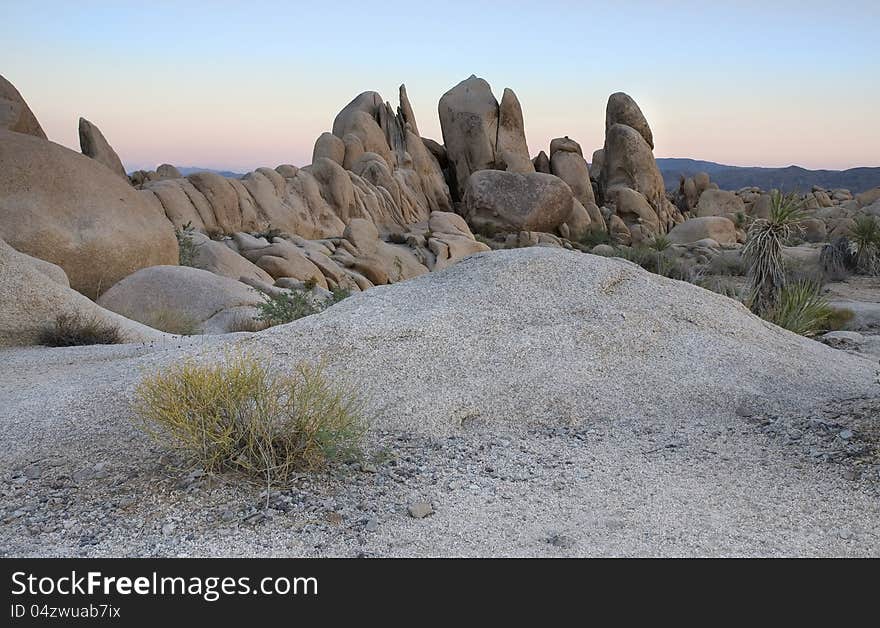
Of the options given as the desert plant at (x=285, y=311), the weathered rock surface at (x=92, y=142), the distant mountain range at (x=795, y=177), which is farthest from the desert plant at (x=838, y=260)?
the distant mountain range at (x=795, y=177)

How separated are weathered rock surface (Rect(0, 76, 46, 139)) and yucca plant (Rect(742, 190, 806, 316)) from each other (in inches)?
553

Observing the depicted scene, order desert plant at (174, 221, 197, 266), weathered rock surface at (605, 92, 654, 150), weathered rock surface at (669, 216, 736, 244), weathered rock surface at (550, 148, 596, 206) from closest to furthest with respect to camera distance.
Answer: desert plant at (174, 221, 197, 266) < weathered rock surface at (669, 216, 736, 244) < weathered rock surface at (550, 148, 596, 206) < weathered rock surface at (605, 92, 654, 150)

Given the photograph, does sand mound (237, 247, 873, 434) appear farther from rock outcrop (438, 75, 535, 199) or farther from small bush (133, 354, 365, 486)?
rock outcrop (438, 75, 535, 199)

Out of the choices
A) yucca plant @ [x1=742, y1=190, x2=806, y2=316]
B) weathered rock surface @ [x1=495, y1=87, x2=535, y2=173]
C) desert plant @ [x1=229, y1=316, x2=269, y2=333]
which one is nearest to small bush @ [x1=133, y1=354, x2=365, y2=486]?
desert plant @ [x1=229, y1=316, x2=269, y2=333]

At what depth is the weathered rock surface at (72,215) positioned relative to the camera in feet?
41.8

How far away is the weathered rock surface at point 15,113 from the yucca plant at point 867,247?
66.1 ft

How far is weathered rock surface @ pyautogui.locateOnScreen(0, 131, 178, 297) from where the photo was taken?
41.8ft

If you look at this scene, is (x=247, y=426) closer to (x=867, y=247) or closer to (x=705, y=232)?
(x=867, y=247)

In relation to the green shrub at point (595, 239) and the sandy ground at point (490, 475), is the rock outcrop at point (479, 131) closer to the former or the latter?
the green shrub at point (595, 239)

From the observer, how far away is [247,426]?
5371mm

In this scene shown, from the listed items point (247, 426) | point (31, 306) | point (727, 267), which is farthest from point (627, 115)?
point (247, 426)
